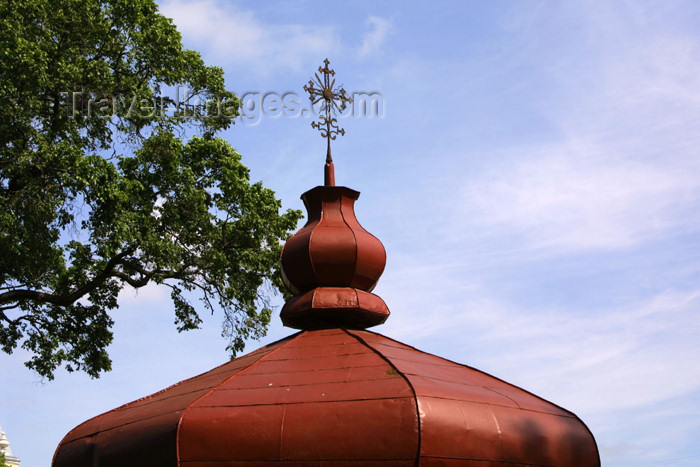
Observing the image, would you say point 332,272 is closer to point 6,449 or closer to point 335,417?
point 335,417

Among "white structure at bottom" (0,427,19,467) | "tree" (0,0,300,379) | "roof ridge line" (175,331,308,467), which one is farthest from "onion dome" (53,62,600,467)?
"white structure at bottom" (0,427,19,467)

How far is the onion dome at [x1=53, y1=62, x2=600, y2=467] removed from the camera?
632 cm

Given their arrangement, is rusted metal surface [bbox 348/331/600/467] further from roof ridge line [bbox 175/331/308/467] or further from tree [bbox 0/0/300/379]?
tree [bbox 0/0/300/379]

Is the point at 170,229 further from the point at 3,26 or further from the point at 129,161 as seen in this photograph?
the point at 3,26

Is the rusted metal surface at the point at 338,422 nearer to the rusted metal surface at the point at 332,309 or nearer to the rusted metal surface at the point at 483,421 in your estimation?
the rusted metal surface at the point at 483,421

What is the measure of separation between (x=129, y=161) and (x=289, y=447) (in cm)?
1266

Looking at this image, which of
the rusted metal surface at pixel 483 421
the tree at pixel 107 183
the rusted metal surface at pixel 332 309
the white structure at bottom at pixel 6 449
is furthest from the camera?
the white structure at bottom at pixel 6 449

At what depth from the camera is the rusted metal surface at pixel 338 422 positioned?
632 cm

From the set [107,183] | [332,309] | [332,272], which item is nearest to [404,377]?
[332,309]

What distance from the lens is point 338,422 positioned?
6.37 m

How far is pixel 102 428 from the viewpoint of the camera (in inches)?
295

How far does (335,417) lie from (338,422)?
0.15ft

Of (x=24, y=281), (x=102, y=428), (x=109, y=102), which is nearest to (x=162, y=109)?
(x=109, y=102)

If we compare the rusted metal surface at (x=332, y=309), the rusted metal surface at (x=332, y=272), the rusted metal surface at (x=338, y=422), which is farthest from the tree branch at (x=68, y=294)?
the rusted metal surface at (x=338, y=422)
